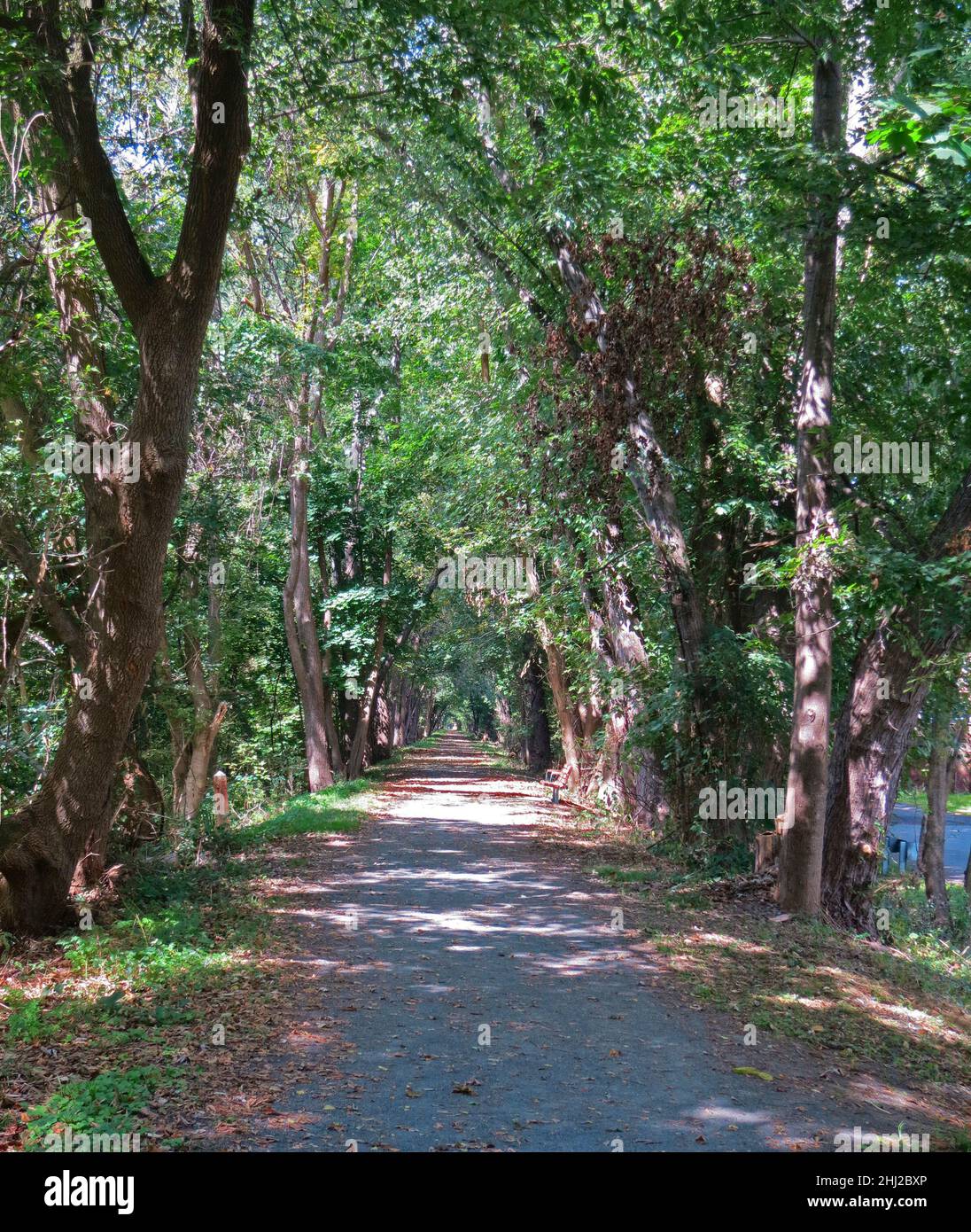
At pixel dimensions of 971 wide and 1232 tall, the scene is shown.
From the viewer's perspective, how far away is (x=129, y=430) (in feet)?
27.3

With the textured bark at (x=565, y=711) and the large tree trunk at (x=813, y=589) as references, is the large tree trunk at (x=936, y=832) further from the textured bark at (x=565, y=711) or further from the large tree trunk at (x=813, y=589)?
the textured bark at (x=565, y=711)

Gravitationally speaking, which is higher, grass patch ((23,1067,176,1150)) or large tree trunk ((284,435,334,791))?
large tree trunk ((284,435,334,791))

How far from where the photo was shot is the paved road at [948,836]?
27938 millimetres

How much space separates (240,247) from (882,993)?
15.6m

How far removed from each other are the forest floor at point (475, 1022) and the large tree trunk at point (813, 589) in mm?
839

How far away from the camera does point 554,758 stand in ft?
117

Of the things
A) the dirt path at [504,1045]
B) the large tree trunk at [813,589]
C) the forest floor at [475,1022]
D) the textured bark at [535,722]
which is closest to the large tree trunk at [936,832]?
the forest floor at [475,1022]

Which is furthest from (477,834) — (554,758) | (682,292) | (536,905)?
(554,758)

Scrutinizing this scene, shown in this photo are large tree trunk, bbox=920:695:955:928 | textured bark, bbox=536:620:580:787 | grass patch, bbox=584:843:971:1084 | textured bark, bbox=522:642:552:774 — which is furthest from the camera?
textured bark, bbox=522:642:552:774

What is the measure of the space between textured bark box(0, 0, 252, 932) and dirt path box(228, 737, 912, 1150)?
228 centimetres

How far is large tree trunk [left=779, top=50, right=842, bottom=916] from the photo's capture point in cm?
999

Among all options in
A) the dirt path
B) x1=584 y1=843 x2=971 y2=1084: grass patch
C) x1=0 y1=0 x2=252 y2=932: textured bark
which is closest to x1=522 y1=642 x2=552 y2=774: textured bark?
x1=584 y1=843 x2=971 y2=1084: grass patch

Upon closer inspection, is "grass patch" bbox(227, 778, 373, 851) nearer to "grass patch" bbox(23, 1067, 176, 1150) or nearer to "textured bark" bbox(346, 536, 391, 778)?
"textured bark" bbox(346, 536, 391, 778)

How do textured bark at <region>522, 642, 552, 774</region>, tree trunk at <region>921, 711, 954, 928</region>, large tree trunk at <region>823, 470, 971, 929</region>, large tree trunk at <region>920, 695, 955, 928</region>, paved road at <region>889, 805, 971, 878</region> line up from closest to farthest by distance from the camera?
large tree trunk at <region>823, 470, 971, 929</region> → large tree trunk at <region>920, 695, 955, 928</region> → tree trunk at <region>921, 711, 954, 928</region> → paved road at <region>889, 805, 971, 878</region> → textured bark at <region>522, 642, 552, 774</region>
